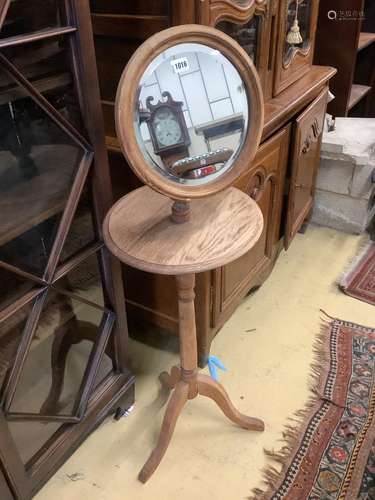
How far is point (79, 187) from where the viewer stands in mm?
964

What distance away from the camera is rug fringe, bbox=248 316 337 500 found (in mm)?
1177

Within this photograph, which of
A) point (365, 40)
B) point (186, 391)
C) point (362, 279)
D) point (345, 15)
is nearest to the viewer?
point (186, 391)

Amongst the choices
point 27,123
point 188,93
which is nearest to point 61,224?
point 27,123

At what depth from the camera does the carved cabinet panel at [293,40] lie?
4.74ft

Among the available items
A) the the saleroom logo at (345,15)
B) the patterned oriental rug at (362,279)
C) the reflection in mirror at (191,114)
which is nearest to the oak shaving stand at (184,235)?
the reflection in mirror at (191,114)

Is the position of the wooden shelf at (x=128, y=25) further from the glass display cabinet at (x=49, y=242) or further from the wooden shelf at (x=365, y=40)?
the wooden shelf at (x=365, y=40)

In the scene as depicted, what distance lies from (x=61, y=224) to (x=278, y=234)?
40.6 inches

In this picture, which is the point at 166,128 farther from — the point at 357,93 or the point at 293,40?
the point at 357,93

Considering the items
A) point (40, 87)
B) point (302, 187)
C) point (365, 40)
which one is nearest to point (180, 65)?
point (40, 87)

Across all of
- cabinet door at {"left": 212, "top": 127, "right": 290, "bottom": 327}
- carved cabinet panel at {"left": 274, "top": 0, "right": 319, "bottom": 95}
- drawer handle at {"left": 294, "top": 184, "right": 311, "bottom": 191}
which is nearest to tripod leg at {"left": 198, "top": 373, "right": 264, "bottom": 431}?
cabinet door at {"left": 212, "top": 127, "right": 290, "bottom": 327}

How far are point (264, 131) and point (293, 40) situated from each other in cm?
40

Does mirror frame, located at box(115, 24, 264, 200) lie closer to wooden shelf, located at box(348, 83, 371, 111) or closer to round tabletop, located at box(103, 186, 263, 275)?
round tabletop, located at box(103, 186, 263, 275)

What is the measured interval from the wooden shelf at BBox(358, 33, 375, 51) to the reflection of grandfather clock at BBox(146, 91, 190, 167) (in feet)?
5.68

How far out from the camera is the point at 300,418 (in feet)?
4.38
